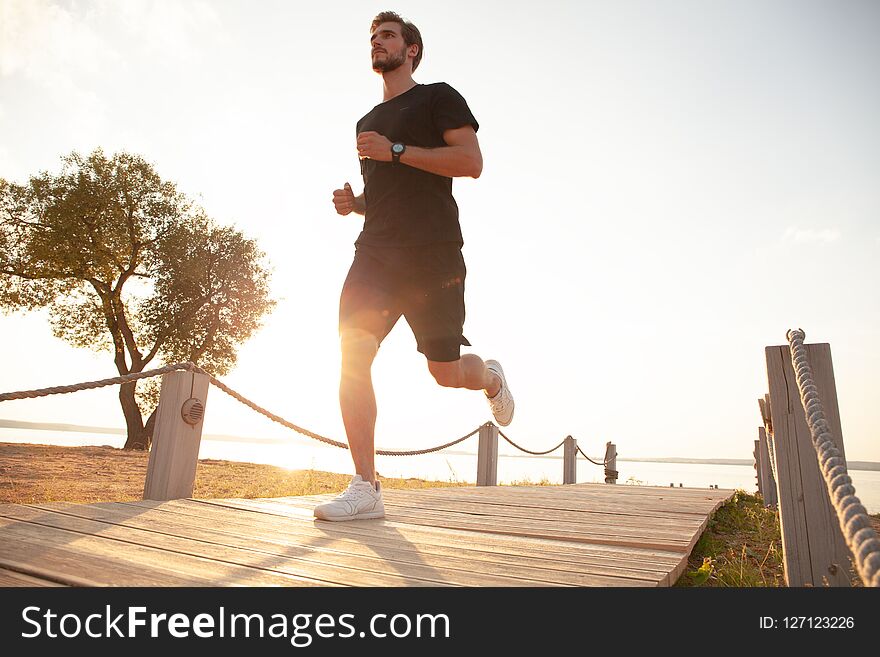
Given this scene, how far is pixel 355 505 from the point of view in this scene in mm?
2912

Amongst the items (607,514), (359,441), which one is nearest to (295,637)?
Result: (359,441)

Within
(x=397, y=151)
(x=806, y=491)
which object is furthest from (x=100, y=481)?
(x=806, y=491)

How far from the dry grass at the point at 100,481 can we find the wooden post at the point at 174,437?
330 centimetres

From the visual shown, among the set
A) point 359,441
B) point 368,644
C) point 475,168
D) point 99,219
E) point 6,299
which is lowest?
point 368,644

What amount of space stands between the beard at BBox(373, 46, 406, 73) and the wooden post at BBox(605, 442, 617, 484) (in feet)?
33.2

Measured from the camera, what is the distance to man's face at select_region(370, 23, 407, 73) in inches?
131

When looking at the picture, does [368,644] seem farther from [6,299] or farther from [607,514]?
[6,299]

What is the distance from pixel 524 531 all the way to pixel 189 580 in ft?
5.75

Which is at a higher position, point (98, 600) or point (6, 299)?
point (6, 299)

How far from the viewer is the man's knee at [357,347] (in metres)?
2.94

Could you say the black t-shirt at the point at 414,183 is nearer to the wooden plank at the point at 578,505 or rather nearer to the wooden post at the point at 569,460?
the wooden plank at the point at 578,505

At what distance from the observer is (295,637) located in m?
1.24

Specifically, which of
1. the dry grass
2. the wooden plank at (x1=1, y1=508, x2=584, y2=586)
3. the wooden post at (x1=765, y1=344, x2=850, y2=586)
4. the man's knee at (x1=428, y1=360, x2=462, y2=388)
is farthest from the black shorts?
the dry grass

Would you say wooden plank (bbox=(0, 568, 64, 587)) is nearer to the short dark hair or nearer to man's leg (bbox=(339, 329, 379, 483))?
man's leg (bbox=(339, 329, 379, 483))
